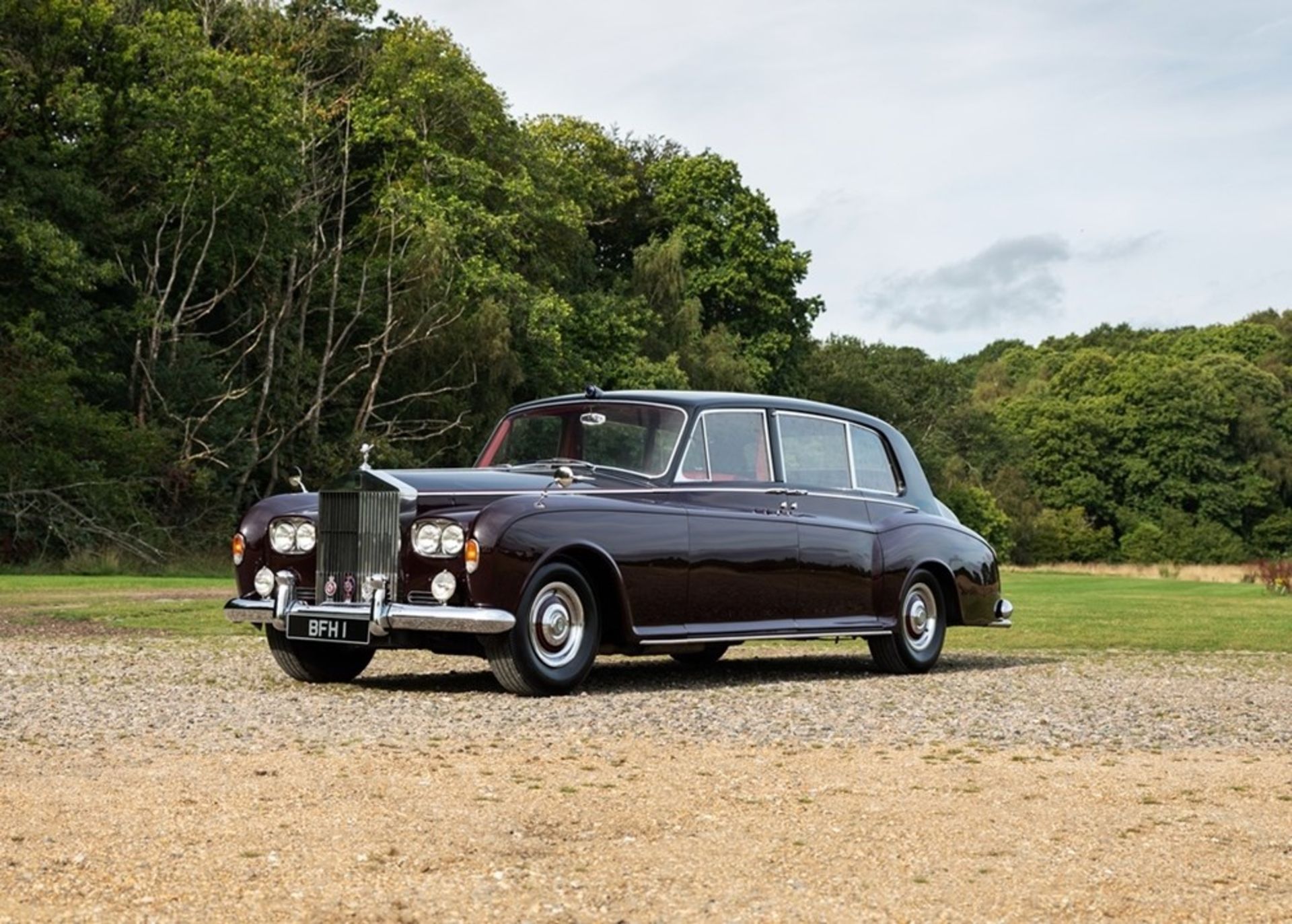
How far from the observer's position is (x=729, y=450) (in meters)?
12.7

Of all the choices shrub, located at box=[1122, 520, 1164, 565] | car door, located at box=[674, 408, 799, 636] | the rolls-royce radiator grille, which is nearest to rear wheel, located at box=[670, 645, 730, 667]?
car door, located at box=[674, 408, 799, 636]

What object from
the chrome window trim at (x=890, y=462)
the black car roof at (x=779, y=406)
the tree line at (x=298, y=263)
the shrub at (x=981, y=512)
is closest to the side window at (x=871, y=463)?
the chrome window trim at (x=890, y=462)

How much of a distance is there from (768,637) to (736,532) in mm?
798

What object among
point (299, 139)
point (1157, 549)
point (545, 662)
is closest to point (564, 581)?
point (545, 662)

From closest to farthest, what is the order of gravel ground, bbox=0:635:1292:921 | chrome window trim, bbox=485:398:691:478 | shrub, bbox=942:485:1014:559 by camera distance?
gravel ground, bbox=0:635:1292:921 < chrome window trim, bbox=485:398:691:478 < shrub, bbox=942:485:1014:559

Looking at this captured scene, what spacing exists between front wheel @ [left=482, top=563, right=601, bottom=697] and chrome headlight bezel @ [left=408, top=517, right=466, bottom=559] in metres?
0.51

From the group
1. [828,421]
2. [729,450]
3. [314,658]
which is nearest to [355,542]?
[314,658]

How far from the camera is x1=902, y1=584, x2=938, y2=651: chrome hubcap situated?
13.8 metres

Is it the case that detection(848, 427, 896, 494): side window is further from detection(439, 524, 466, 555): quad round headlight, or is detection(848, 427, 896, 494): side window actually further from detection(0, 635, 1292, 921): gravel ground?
detection(439, 524, 466, 555): quad round headlight

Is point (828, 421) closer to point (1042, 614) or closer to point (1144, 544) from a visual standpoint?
point (1042, 614)

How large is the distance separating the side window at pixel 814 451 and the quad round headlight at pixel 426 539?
333 centimetres

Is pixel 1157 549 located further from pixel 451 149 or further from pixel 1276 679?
pixel 1276 679

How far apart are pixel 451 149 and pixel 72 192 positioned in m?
14.8

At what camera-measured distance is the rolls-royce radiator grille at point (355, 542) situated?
11.0m
